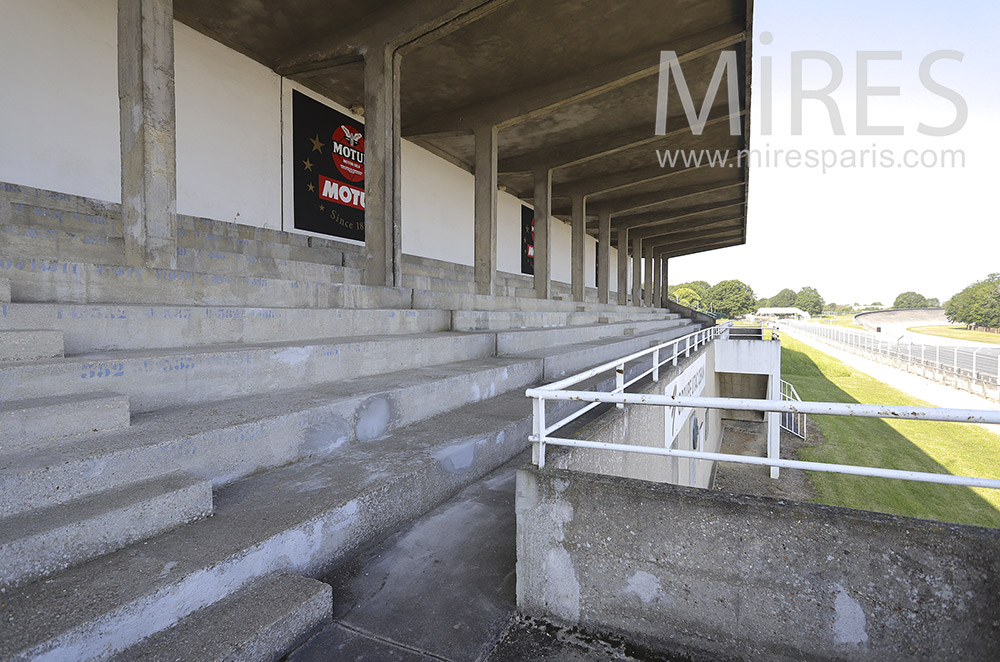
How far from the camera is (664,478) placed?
6613 mm

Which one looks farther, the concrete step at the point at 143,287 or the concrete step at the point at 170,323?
the concrete step at the point at 143,287

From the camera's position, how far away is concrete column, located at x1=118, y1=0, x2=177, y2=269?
5.29 meters

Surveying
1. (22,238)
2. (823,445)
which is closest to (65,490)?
(22,238)

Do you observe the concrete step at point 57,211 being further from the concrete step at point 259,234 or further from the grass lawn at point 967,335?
the grass lawn at point 967,335

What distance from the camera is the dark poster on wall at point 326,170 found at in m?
11.3

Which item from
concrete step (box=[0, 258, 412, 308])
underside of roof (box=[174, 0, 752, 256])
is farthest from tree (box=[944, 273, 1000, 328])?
concrete step (box=[0, 258, 412, 308])

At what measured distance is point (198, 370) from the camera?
11.0 feet

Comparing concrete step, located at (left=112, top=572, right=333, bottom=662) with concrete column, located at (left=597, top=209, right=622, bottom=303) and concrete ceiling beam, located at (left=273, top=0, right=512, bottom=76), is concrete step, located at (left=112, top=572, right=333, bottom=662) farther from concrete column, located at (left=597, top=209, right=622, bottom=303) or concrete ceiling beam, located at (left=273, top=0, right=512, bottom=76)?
concrete column, located at (left=597, top=209, right=622, bottom=303)

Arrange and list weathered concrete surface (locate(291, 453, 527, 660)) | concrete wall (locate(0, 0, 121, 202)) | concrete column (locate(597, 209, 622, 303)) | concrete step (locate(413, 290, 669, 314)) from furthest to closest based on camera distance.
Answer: concrete column (locate(597, 209, 622, 303)) < concrete step (locate(413, 290, 669, 314)) < concrete wall (locate(0, 0, 121, 202)) < weathered concrete surface (locate(291, 453, 527, 660))

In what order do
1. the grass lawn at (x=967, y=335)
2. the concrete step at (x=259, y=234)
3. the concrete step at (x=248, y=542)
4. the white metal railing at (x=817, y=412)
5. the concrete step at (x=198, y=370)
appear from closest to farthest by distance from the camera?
the concrete step at (x=248, y=542) < the white metal railing at (x=817, y=412) < the concrete step at (x=198, y=370) < the concrete step at (x=259, y=234) < the grass lawn at (x=967, y=335)

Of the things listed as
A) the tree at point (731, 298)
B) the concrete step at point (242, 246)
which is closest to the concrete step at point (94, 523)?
the concrete step at point (242, 246)

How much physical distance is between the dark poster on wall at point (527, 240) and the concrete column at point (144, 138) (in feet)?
61.0

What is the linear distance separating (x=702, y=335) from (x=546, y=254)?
23.6ft

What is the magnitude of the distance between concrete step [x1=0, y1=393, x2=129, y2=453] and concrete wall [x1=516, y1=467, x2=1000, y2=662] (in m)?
2.30
